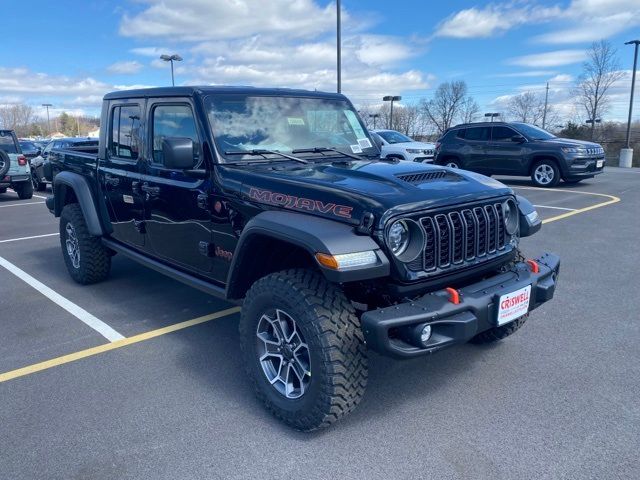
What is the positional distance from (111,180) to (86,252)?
3.24 feet

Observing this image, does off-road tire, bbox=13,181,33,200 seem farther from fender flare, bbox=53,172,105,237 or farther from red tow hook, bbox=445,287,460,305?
red tow hook, bbox=445,287,460,305

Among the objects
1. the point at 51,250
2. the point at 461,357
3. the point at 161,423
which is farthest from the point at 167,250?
the point at 51,250

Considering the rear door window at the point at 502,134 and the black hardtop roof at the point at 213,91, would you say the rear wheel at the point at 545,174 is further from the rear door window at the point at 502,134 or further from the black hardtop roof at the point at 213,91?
the black hardtop roof at the point at 213,91

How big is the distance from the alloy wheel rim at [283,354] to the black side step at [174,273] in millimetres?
524

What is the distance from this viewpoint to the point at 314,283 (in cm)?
280

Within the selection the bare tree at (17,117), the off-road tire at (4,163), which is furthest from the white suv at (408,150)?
the bare tree at (17,117)

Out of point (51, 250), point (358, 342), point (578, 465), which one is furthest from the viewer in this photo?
point (51, 250)

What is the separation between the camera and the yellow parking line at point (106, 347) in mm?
3641

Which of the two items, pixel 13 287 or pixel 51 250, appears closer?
pixel 13 287

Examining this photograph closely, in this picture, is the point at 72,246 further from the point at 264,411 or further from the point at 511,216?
the point at 511,216

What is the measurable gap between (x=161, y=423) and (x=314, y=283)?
122cm

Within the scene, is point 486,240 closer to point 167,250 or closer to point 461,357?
point 461,357

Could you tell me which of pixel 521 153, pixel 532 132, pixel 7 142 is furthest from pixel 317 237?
pixel 7 142

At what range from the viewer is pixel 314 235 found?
2.69m
